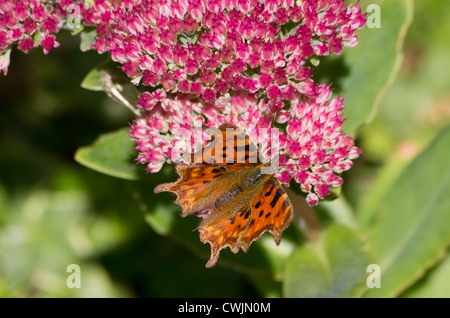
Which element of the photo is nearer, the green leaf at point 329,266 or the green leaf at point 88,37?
the green leaf at point 88,37

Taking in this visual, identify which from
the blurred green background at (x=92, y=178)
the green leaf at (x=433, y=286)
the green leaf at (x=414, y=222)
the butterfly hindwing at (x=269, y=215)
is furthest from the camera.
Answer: the blurred green background at (x=92, y=178)

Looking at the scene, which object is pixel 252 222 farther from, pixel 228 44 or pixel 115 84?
pixel 115 84

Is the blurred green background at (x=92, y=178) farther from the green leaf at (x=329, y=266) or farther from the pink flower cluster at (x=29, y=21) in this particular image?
the pink flower cluster at (x=29, y=21)

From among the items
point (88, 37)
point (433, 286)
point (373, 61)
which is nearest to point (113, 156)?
point (88, 37)

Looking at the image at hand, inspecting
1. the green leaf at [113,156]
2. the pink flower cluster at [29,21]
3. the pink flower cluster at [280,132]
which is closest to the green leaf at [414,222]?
the pink flower cluster at [280,132]

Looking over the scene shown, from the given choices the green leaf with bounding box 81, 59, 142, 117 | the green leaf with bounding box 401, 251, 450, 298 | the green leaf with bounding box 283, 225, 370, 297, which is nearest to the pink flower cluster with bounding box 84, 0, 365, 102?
the green leaf with bounding box 81, 59, 142, 117

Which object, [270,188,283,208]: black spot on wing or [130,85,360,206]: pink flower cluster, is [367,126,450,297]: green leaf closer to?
[130,85,360,206]: pink flower cluster
